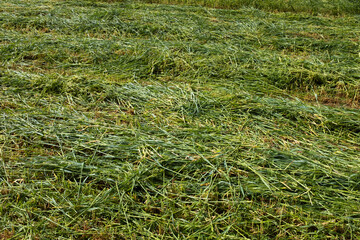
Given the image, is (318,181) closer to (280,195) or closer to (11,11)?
(280,195)

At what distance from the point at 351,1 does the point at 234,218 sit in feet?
20.2

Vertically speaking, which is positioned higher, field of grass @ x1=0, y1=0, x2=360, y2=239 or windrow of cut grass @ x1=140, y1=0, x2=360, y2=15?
windrow of cut grass @ x1=140, y1=0, x2=360, y2=15

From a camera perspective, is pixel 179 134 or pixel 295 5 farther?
pixel 295 5

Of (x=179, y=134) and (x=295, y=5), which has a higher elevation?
(x=295, y=5)

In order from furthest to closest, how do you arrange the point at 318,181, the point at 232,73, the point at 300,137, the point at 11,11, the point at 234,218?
the point at 11,11 → the point at 232,73 → the point at 300,137 → the point at 318,181 → the point at 234,218

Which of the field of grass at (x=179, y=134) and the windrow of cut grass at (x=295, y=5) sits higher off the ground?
the windrow of cut grass at (x=295, y=5)

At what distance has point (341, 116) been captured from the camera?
3.08 metres

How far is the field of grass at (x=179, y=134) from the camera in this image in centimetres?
215

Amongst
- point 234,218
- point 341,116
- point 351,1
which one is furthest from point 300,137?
point 351,1

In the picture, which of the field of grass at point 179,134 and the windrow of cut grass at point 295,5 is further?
the windrow of cut grass at point 295,5

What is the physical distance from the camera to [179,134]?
2.82 meters

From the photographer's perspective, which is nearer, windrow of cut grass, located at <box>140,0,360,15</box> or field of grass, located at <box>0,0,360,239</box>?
field of grass, located at <box>0,0,360,239</box>

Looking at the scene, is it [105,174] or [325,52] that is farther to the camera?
[325,52]

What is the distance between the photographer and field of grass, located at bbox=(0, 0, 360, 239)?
2154mm
